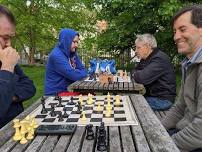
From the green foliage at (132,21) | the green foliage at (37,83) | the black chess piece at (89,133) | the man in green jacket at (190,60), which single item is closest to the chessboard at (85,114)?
the black chess piece at (89,133)

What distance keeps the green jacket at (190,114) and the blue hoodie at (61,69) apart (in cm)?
239

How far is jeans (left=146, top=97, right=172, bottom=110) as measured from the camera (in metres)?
5.25

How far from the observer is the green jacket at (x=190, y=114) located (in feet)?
9.19

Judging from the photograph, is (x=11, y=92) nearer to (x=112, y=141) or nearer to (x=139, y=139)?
(x=112, y=141)

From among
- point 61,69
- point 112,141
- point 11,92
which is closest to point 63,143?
point 112,141

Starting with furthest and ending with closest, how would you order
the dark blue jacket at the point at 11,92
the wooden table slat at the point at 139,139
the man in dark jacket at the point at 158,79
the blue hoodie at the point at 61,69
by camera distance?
the blue hoodie at the point at 61,69 < the man in dark jacket at the point at 158,79 < the dark blue jacket at the point at 11,92 < the wooden table slat at the point at 139,139

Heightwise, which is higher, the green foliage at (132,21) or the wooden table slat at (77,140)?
the green foliage at (132,21)

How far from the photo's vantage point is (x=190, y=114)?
3.15m

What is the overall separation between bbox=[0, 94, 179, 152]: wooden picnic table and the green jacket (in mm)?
243

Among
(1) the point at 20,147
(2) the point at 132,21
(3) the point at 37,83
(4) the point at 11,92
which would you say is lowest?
(3) the point at 37,83

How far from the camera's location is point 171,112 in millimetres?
3635

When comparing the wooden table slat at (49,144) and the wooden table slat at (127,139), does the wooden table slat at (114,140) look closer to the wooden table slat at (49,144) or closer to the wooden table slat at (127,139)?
the wooden table slat at (127,139)

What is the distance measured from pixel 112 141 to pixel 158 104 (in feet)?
9.87

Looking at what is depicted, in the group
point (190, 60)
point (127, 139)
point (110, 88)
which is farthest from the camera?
point (110, 88)
